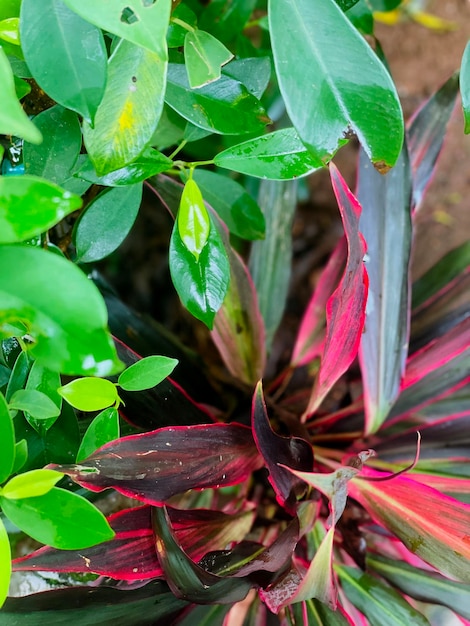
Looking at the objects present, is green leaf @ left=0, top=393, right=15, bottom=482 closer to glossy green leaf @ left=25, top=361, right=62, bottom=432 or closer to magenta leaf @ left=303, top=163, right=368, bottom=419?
glossy green leaf @ left=25, top=361, right=62, bottom=432

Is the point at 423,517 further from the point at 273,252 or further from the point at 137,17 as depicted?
the point at 137,17

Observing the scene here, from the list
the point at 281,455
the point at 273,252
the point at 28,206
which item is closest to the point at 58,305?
the point at 28,206

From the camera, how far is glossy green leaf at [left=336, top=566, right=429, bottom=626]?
72 cm

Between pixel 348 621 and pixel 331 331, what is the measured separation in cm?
35

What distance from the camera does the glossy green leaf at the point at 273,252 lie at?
92 cm

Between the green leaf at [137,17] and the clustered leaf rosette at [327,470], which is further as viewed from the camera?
the clustered leaf rosette at [327,470]

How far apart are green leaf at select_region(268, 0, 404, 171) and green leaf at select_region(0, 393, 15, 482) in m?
0.30

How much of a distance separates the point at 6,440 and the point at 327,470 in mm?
539

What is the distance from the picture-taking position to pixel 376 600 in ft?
2.43

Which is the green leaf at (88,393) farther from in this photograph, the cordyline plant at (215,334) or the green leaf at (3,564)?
the green leaf at (3,564)

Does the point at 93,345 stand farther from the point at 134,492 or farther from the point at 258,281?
the point at 258,281

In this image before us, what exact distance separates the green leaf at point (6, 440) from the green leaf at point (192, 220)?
0.20 m

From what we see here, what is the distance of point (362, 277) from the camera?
58 centimetres

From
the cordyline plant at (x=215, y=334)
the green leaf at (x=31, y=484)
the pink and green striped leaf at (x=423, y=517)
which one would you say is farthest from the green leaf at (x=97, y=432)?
the pink and green striped leaf at (x=423, y=517)
